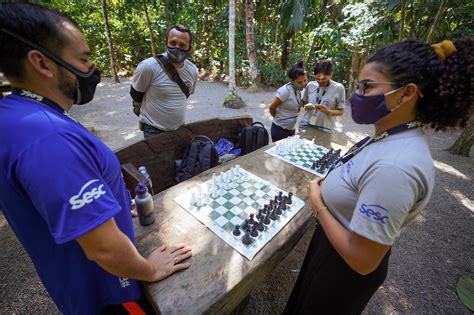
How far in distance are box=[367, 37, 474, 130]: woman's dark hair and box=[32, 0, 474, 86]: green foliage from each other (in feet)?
21.5

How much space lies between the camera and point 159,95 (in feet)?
8.90

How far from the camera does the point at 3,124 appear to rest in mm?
690

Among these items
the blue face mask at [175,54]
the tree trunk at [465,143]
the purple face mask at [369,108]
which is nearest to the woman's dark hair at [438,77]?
the purple face mask at [369,108]

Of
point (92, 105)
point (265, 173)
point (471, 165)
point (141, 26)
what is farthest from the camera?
point (141, 26)

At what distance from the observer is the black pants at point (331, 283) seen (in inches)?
46.2

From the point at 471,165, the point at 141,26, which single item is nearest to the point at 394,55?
the point at 471,165

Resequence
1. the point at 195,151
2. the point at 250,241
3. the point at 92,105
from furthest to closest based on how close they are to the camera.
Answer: the point at 92,105
the point at 195,151
the point at 250,241

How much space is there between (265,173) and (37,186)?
1.74 meters

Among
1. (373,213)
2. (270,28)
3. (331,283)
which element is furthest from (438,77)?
(270,28)

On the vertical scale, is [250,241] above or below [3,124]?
below

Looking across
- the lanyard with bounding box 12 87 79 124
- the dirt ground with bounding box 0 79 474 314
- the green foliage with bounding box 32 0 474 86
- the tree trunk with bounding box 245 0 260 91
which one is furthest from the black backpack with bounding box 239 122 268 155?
the tree trunk with bounding box 245 0 260 91

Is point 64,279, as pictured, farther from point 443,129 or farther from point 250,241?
point 443,129

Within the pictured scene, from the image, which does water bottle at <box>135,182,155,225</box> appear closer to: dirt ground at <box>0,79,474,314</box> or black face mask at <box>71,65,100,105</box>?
black face mask at <box>71,65,100,105</box>

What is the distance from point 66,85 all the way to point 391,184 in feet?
4.31
